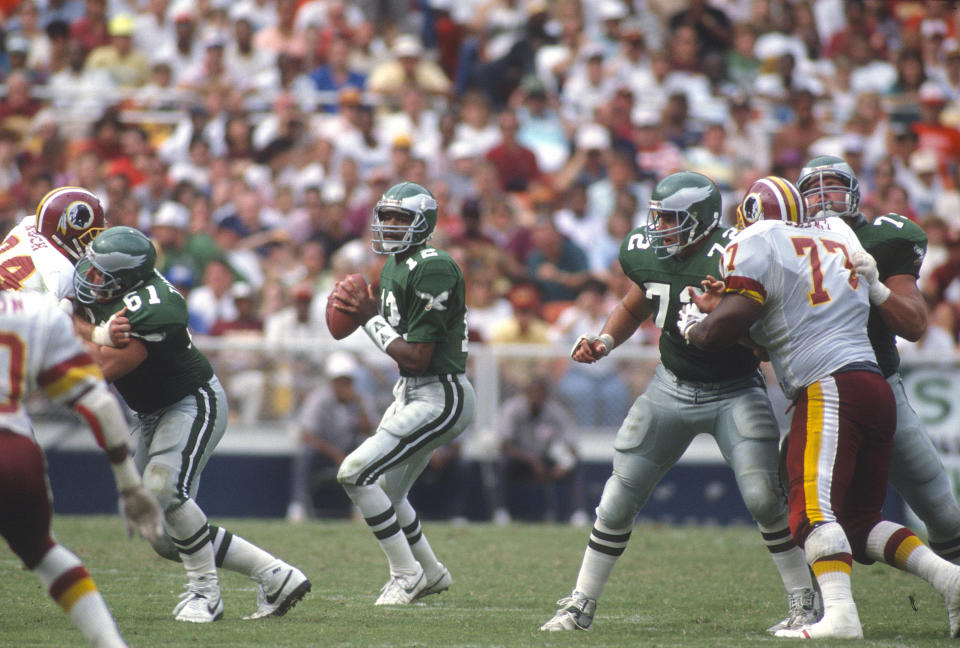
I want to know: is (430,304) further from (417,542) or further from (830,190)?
(830,190)

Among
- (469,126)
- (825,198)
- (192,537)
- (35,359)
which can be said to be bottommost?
(469,126)

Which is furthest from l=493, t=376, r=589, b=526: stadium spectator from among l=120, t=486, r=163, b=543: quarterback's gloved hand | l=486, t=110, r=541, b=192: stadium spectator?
l=120, t=486, r=163, b=543: quarterback's gloved hand

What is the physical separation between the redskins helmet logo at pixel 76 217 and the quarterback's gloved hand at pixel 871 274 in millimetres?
3884

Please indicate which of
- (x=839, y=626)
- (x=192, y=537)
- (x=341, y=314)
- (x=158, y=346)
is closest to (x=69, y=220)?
(x=158, y=346)

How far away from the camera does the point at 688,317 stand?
19.1 ft

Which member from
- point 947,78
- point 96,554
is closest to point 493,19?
point 947,78

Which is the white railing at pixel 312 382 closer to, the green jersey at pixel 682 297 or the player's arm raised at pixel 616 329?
the player's arm raised at pixel 616 329

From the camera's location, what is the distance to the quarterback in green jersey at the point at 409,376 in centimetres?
659

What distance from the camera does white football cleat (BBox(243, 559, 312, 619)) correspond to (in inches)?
239

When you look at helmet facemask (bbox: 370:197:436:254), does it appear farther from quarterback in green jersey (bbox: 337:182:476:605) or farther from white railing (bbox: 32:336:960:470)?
white railing (bbox: 32:336:960:470)

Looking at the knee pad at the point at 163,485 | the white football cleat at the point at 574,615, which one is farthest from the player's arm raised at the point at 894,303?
the knee pad at the point at 163,485

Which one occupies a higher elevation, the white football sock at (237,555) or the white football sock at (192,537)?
the white football sock at (192,537)

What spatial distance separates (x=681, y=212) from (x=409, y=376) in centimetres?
175

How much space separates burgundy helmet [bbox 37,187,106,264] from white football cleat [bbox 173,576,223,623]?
6.46 feet
